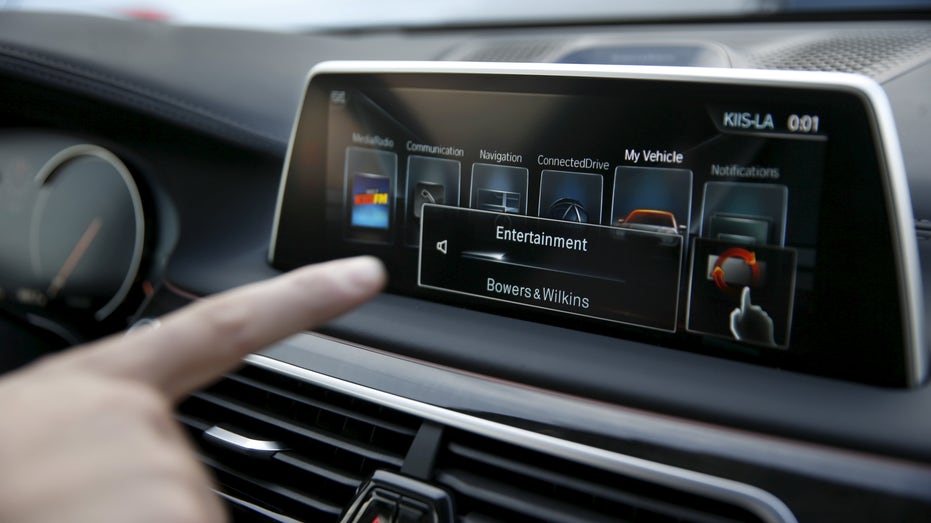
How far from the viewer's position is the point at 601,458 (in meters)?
1.01

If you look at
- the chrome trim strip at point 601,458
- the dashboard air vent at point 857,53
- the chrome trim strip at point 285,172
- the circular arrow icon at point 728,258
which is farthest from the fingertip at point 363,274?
the dashboard air vent at point 857,53

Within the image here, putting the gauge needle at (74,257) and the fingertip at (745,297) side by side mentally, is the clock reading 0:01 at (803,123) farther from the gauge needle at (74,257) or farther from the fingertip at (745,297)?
the gauge needle at (74,257)

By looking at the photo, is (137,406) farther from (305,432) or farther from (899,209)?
(899,209)

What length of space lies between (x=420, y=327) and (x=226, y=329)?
0.74m

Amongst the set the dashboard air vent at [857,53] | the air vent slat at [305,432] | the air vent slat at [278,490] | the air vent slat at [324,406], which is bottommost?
the air vent slat at [278,490]

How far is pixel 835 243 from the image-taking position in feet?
3.34

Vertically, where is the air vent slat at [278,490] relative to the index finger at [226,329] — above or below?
below

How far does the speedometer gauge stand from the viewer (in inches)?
73.9

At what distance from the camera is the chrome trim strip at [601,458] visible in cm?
93

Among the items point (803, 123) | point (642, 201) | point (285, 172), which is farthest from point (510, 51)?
point (803, 123)

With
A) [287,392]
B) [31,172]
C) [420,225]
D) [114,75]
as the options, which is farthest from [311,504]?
[31,172]

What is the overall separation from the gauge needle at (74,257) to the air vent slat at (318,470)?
0.98 metres

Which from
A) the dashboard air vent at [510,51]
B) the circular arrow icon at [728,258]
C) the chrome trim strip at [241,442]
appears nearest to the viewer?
the circular arrow icon at [728,258]

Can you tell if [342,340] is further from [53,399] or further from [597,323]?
[53,399]
